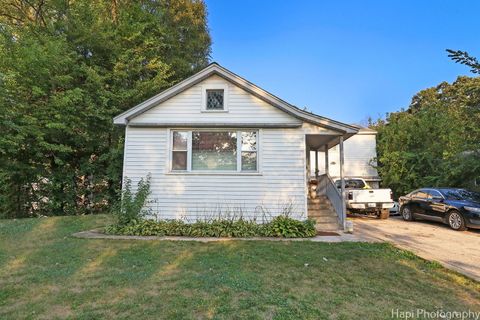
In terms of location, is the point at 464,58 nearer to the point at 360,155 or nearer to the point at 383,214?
the point at 383,214

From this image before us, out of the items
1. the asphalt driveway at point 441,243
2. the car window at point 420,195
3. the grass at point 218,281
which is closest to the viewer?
the grass at point 218,281

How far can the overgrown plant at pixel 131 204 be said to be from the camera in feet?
27.2

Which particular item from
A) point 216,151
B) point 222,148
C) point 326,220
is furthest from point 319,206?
point 216,151

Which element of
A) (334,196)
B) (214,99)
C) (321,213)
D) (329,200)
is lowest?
(321,213)

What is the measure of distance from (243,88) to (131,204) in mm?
5001

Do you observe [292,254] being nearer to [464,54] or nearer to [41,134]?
[464,54]

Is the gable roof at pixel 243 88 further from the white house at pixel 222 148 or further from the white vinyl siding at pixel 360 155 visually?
the white vinyl siding at pixel 360 155

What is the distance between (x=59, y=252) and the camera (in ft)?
19.9

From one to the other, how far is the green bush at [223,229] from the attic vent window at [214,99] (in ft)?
12.1

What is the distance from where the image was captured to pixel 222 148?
920cm

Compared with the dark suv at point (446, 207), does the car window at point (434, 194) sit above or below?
above

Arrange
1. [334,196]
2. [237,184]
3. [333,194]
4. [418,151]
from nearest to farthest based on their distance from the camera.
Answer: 1. [237,184]
2. [334,196]
3. [333,194]
4. [418,151]

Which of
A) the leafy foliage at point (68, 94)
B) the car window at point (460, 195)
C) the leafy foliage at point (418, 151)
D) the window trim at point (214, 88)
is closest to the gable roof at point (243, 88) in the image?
the window trim at point (214, 88)

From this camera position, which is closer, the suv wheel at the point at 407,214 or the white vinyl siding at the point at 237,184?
the white vinyl siding at the point at 237,184
